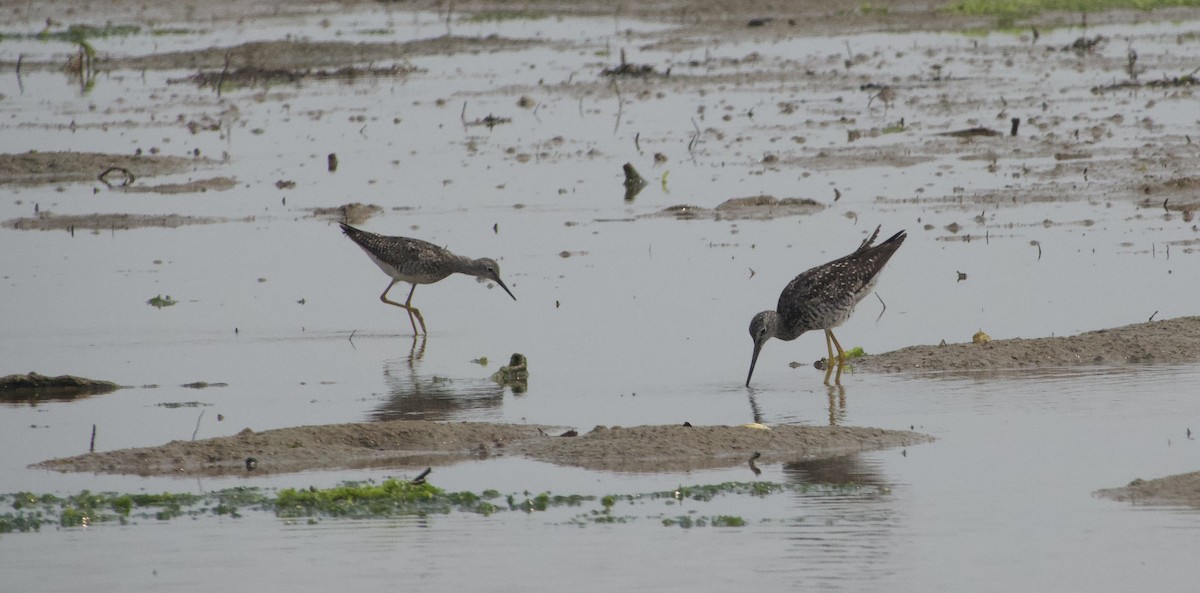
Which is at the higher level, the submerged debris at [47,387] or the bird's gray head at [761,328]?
the bird's gray head at [761,328]

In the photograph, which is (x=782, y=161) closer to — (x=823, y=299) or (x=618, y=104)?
(x=618, y=104)

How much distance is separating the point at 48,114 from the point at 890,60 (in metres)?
13.1

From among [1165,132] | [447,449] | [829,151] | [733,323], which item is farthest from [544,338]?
[1165,132]

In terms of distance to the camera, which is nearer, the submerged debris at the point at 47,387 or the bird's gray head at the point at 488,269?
the submerged debris at the point at 47,387

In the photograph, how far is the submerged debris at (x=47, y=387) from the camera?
1161 centimetres

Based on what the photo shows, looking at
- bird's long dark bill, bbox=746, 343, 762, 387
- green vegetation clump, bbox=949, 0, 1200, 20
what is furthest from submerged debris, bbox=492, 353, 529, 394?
green vegetation clump, bbox=949, 0, 1200, 20

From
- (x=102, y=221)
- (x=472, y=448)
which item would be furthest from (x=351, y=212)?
(x=472, y=448)

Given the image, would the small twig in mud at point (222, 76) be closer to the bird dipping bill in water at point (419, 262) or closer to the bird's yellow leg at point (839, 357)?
the bird dipping bill in water at point (419, 262)

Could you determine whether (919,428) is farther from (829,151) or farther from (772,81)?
(772,81)

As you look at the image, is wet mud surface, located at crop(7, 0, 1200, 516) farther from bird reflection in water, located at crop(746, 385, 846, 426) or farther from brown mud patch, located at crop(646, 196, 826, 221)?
bird reflection in water, located at crop(746, 385, 846, 426)

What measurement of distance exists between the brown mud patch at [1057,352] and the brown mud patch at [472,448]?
190 centimetres

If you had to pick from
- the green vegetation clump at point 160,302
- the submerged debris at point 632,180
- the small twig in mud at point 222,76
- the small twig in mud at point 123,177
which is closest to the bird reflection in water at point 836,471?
the green vegetation clump at point 160,302

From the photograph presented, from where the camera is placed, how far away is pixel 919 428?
389 inches

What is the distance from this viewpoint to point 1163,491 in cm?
832
